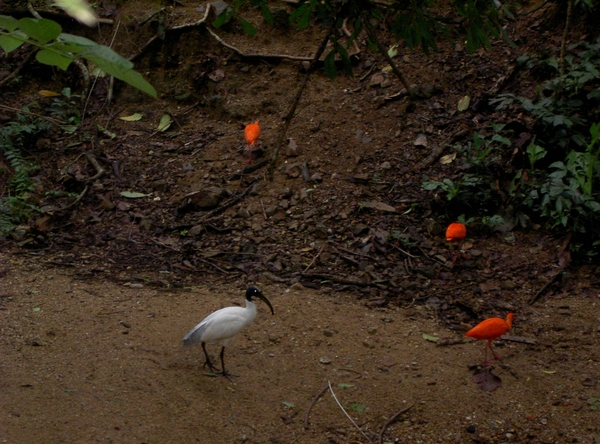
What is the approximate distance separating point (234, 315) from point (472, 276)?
237cm

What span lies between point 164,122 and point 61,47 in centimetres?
711

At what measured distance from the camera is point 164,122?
8414 mm

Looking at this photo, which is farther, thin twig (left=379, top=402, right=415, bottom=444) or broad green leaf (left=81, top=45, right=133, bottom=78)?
thin twig (left=379, top=402, right=415, bottom=444)

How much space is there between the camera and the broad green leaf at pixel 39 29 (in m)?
1.43

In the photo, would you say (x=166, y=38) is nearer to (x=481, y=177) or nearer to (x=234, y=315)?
(x=481, y=177)

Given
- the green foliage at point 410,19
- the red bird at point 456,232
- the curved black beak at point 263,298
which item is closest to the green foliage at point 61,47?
the green foliage at point 410,19

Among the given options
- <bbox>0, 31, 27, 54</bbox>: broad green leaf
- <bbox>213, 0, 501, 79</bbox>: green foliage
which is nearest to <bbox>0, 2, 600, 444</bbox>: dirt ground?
<bbox>213, 0, 501, 79</bbox>: green foliage

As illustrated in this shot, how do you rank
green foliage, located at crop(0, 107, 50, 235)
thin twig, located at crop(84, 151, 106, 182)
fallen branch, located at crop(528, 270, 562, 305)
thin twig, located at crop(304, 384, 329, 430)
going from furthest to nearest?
thin twig, located at crop(84, 151, 106, 182)
green foliage, located at crop(0, 107, 50, 235)
fallen branch, located at crop(528, 270, 562, 305)
thin twig, located at crop(304, 384, 329, 430)

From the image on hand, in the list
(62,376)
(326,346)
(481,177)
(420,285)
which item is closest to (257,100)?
(481,177)

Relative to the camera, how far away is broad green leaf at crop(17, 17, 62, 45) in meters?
1.43

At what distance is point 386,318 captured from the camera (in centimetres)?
532

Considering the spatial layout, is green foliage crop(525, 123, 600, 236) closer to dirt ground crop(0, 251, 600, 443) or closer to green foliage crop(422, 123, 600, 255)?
green foliage crop(422, 123, 600, 255)

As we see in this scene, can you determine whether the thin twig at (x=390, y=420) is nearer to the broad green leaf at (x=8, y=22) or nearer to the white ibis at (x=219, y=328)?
the white ibis at (x=219, y=328)

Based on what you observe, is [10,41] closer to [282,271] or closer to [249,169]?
[282,271]
